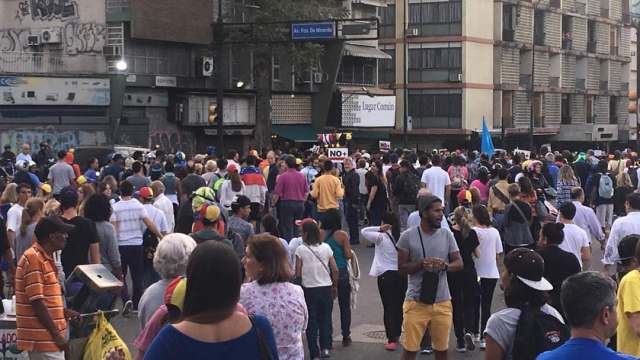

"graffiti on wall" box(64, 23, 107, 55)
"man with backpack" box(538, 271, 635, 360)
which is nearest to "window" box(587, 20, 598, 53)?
"graffiti on wall" box(64, 23, 107, 55)

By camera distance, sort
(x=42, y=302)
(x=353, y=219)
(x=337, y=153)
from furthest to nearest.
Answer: (x=337, y=153), (x=353, y=219), (x=42, y=302)

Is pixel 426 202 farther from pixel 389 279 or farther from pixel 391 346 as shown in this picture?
pixel 391 346

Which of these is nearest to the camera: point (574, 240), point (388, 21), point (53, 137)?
point (574, 240)

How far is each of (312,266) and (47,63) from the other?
2979cm

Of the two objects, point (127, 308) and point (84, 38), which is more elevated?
point (84, 38)

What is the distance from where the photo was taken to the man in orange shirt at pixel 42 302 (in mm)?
6973

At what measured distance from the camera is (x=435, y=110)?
57.2m

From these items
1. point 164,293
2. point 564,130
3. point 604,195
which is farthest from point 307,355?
point 564,130

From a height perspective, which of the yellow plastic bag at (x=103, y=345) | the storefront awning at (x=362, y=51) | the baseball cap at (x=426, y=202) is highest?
the storefront awning at (x=362, y=51)

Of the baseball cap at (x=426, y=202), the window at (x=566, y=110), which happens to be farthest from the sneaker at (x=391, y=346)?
the window at (x=566, y=110)

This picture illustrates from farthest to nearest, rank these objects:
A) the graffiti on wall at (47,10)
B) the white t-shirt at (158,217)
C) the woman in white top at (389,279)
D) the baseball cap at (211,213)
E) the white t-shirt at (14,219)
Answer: the graffiti on wall at (47,10) < the white t-shirt at (158,217) < the white t-shirt at (14,219) < the woman in white top at (389,279) < the baseball cap at (211,213)

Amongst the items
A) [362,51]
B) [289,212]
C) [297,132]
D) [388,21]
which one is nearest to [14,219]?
[289,212]

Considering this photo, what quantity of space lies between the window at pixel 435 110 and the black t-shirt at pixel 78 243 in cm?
4801

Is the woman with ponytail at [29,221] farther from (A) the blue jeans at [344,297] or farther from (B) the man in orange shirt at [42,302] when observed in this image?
(B) the man in orange shirt at [42,302]
